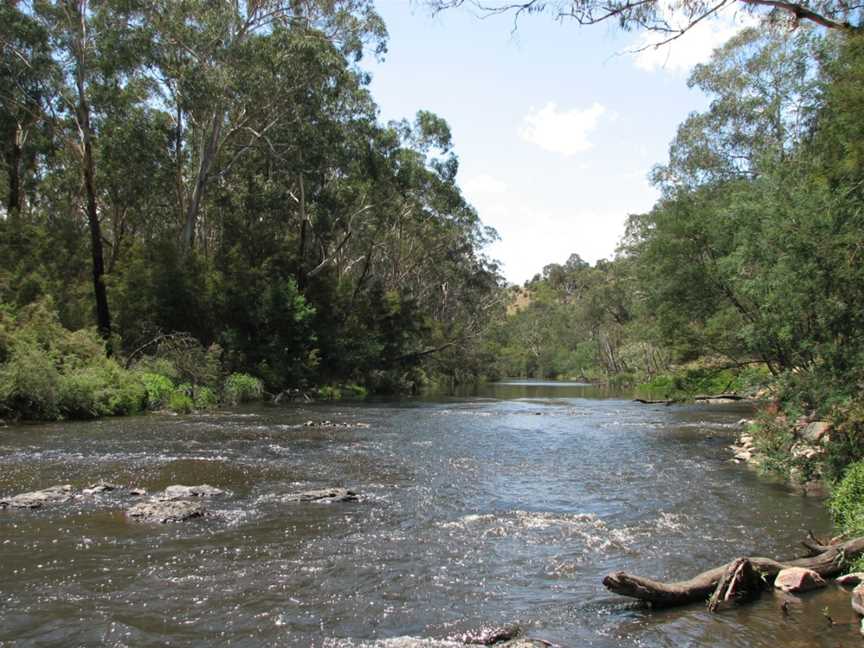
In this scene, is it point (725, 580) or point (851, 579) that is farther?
point (851, 579)

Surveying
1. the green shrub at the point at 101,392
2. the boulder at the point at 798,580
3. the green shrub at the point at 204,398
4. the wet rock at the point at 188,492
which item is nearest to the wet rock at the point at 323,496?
the wet rock at the point at 188,492

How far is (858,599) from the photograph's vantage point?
6051 mm

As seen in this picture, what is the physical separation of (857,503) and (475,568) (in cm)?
480

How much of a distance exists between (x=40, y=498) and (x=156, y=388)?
15016 millimetres

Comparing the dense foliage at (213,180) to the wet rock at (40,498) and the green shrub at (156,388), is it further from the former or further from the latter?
the wet rock at (40,498)

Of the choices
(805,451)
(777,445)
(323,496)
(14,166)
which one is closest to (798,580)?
(777,445)

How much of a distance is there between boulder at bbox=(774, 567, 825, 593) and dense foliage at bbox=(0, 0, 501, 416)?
59.5 ft

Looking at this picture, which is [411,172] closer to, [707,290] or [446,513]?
[707,290]

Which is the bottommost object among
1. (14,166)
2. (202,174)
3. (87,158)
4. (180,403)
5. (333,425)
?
(333,425)

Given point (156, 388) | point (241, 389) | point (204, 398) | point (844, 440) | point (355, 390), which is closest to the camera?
point (844, 440)

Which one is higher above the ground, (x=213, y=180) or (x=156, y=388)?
(x=213, y=180)

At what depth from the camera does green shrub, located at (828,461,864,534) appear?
8.27 metres

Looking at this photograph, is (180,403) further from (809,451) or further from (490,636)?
(490,636)

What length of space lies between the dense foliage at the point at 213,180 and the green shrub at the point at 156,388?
0.08 m
